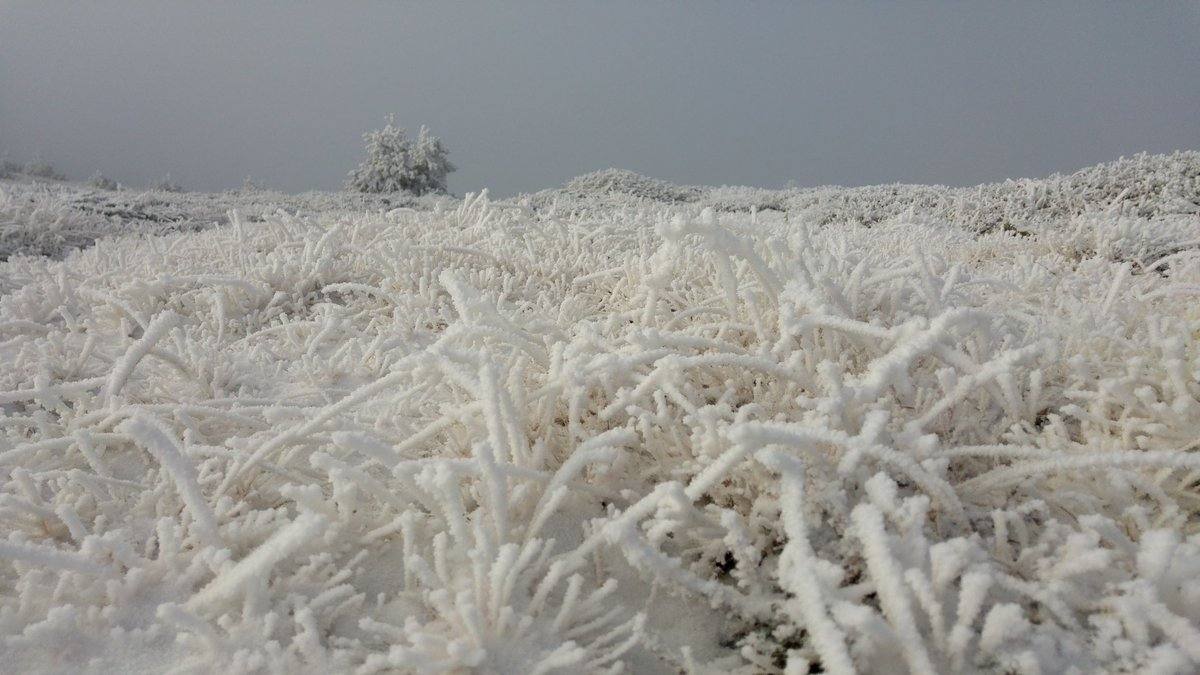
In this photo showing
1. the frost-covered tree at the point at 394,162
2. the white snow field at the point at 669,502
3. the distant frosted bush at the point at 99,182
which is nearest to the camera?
the white snow field at the point at 669,502

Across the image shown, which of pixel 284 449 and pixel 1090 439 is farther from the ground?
pixel 1090 439

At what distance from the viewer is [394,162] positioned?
72.3ft

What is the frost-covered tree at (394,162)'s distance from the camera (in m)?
21.9

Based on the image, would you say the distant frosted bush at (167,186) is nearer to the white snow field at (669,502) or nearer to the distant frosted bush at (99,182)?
the distant frosted bush at (99,182)

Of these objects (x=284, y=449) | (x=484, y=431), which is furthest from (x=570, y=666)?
(x=284, y=449)

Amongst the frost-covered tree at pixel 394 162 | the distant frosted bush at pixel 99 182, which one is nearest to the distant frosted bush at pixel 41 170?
the distant frosted bush at pixel 99 182

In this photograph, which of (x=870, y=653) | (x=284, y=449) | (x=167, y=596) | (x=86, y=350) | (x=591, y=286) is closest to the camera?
(x=870, y=653)

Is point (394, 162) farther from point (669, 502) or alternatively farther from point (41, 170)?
point (669, 502)

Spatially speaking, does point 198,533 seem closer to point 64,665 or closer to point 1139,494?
point 64,665

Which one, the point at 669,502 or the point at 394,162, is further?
the point at 394,162

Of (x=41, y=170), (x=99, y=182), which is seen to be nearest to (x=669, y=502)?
(x=99, y=182)

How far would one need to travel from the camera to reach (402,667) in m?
1.02

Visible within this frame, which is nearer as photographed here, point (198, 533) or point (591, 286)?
point (198, 533)

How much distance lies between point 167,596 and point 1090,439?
1.80 meters
